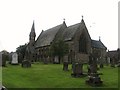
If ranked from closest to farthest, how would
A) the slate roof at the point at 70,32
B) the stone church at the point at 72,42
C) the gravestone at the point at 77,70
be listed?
the gravestone at the point at 77,70 → the stone church at the point at 72,42 → the slate roof at the point at 70,32

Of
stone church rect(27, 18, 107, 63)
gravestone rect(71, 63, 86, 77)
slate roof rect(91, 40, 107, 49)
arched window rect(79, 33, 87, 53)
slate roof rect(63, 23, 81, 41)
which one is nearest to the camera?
gravestone rect(71, 63, 86, 77)

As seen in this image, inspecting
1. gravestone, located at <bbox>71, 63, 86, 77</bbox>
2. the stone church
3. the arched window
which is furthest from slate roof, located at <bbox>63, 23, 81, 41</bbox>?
gravestone, located at <bbox>71, 63, 86, 77</bbox>

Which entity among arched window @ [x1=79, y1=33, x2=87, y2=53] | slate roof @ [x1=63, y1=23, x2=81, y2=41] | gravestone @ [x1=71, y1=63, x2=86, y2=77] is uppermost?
slate roof @ [x1=63, y1=23, x2=81, y2=41]

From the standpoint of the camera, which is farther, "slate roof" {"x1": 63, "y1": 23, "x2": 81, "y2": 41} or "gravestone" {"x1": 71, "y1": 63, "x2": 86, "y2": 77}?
"slate roof" {"x1": 63, "y1": 23, "x2": 81, "y2": 41}

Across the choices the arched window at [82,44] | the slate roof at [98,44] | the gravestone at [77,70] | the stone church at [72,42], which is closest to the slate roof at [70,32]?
the stone church at [72,42]

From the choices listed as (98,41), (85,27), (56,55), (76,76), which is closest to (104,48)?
(98,41)

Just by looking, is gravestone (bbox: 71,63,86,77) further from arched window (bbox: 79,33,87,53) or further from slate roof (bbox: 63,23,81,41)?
arched window (bbox: 79,33,87,53)

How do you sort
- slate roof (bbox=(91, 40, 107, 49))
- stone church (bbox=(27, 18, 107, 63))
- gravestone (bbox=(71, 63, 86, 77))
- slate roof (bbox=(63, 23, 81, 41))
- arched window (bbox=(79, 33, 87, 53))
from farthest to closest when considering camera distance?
slate roof (bbox=(91, 40, 107, 49)) → slate roof (bbox=(63, 23, 81, 41)) → arched window (bbox=(79, 33, 87, 53)) → stone church (bbox=(27, 18, 107, 63)) → gravestone (bbox=(71, 63, 86, 77))

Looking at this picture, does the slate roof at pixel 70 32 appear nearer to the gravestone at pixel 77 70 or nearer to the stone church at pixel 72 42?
the stone church at pixel 72 42

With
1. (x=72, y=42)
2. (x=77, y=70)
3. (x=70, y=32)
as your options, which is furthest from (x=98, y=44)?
(x=77, y=70)

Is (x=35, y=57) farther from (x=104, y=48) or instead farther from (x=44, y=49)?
(x=104, y=48)

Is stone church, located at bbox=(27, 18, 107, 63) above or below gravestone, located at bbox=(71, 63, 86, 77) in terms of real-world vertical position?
above

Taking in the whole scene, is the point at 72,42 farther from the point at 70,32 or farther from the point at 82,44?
the point at 70,32

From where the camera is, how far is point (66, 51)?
180 feet
